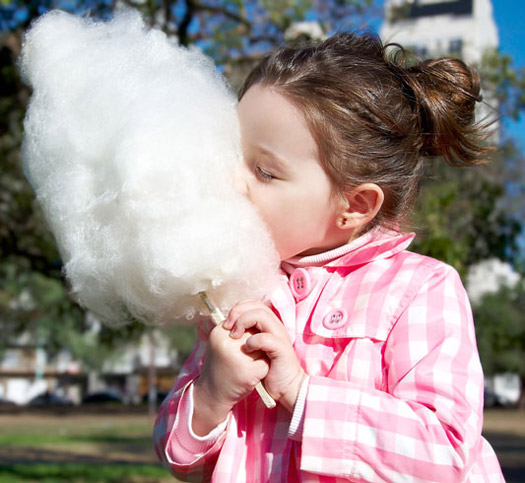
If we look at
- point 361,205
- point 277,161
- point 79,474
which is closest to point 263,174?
point 277,161

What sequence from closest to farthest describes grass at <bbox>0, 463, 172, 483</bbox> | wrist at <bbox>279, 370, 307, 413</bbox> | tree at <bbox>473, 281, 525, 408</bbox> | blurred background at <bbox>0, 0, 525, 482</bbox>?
1. wrist at <bbox>279, 370, 307, 413</bbox>
2. blurred background at <bbox>0, 0, 525, 482</bbox>
3. grass at <bbox>0, 463, 172, 483</bbox>
4. tree at <bbox>473, 281, 525, 408</bbox>

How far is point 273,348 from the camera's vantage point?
1.53 metres

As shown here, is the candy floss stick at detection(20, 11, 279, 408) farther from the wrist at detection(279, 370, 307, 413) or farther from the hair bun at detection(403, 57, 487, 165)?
the hair bun at detection(403, 57, 487, 165)

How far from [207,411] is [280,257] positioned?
1.35 feet

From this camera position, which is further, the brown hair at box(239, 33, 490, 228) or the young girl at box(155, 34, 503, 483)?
the brown hair at box(239, 33, 490, 228)

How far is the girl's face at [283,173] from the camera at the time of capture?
1.67m

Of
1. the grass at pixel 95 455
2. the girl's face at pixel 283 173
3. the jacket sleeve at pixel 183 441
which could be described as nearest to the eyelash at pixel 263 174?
the girl's face at pixel 283 173

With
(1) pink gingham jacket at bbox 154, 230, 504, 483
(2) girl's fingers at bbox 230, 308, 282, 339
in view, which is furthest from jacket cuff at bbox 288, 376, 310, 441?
(2) girl's fingers at bbox 230, 308, 282, 339

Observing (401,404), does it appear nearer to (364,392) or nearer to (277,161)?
(364,392)

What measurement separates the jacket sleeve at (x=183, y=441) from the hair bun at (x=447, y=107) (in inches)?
32.0

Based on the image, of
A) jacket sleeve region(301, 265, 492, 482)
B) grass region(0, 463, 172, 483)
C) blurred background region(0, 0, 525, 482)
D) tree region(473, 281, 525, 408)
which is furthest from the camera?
tree region(473, 281, 525, 408)

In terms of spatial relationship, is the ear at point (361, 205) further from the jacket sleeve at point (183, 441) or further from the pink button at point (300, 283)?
the jacket sleeve at point (183, 441)

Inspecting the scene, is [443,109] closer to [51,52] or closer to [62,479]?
[51,52]

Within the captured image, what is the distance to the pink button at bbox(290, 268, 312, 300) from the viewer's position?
1.76 m
